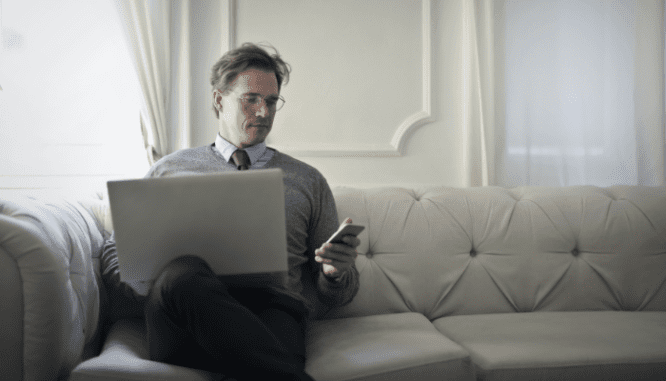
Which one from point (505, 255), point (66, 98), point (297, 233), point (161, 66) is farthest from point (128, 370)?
point (66, 98)

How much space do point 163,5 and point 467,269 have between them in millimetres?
1583

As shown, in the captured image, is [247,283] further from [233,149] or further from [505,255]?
[505,255]

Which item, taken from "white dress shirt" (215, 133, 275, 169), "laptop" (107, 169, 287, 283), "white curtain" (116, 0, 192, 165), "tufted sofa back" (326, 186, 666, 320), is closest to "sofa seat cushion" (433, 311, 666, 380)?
"tufted sofa back" (326, 186, 666, 320)

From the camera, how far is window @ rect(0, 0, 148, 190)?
74.2 inches

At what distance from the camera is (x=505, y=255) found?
142cm

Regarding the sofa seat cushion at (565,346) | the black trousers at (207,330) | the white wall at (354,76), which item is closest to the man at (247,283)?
the black trousers at (207,330)

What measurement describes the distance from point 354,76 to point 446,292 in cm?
101

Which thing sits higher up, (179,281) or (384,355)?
(179,281)

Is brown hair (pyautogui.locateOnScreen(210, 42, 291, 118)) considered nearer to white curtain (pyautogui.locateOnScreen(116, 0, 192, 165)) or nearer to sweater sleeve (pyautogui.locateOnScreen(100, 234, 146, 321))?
sweater sleeve (pyautogui.locateOnScreen(100, 234, 146, 321))

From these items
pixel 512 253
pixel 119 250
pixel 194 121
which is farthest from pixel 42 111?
pixel 512 253

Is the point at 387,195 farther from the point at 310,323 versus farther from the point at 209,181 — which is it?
the point at 209,181

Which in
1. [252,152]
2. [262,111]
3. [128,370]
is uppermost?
[262,111]

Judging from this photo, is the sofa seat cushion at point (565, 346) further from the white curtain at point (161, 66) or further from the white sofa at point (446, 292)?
the white curtain at point (161, 66)

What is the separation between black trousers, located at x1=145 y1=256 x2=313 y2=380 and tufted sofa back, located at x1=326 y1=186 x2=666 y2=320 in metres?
0.55
